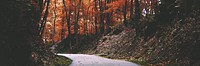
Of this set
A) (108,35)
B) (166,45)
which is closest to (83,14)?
(108,35)

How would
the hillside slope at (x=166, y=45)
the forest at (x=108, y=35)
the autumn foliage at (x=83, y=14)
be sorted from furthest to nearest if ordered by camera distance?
the autumn foliage at (x=83, y=14) → the hillside slope at (x=166, y=45) → the forest at (x=108, y=35)

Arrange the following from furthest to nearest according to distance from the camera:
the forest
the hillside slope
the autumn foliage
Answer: the autumn foliage, the hillside slope, the forest

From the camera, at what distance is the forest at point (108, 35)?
1044 cm

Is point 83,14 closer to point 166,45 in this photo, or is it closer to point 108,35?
point 108,35

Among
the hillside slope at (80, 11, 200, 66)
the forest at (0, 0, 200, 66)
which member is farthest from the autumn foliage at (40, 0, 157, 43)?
the hillside slope at (80, 11, 200, 66)

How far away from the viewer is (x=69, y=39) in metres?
51.5

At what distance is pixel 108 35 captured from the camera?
137 feet

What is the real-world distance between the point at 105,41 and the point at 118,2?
7672 millimetres

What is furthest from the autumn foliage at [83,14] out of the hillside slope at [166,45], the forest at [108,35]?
the hillside slope at [166,45]

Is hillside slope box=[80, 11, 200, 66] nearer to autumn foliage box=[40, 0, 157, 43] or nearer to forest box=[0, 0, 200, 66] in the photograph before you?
forest box=[0, 0, 200, 66]

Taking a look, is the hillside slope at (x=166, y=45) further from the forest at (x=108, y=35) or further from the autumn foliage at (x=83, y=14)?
the autumn foliage at (x=83, y=14)

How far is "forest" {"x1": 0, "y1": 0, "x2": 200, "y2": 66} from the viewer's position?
1044 centimetres

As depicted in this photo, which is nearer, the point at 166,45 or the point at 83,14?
the point at 166,45

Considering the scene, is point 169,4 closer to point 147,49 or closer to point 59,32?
point 147,49
